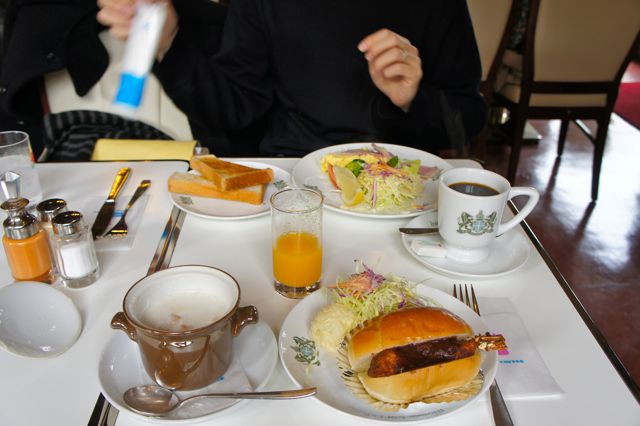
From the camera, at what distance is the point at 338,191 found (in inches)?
49.4

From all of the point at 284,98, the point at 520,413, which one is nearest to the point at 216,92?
the point at 284,98

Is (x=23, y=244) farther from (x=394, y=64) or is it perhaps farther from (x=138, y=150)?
(x=394, y=64)

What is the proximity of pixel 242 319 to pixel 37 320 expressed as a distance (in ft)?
1.11

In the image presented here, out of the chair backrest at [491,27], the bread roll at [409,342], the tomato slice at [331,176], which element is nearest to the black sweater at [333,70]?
the tomato slice at [331,176]

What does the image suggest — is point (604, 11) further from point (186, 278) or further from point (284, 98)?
point (186, 278)

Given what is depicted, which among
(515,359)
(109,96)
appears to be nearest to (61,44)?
(109,96)

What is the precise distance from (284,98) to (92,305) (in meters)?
1.05

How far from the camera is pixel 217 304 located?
751 millimetres

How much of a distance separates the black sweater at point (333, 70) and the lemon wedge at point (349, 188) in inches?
16.2

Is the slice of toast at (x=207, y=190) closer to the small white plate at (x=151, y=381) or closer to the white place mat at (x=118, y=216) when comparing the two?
the white place mat at (x=118, y=216)

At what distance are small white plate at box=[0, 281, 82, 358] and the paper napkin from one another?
64 cm

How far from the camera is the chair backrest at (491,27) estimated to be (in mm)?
2773

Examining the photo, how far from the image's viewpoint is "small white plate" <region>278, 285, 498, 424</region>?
26.2 inches

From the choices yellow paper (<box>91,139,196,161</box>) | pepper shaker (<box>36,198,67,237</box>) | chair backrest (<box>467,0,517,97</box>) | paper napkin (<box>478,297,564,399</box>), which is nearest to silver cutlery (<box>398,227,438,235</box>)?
paper napkin (<box>478,297,564,399</box>)
